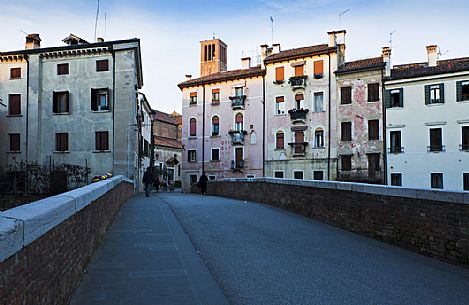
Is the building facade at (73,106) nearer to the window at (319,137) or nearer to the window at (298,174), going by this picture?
the window at (298,174)

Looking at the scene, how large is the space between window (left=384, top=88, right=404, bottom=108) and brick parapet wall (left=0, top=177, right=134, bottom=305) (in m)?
35.2

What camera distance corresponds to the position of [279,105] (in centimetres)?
4431

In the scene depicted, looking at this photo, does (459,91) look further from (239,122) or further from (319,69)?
(239,122)

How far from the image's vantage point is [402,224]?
29.2ft

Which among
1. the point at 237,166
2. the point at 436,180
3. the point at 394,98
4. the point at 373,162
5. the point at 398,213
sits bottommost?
the point at 436,180

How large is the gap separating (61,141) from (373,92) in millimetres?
26044

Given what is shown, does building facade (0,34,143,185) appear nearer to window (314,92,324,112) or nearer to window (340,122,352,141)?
window (314,92,324,112)

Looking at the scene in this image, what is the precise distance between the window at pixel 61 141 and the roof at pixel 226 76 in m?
18.6

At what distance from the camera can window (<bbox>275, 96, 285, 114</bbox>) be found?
4406cm

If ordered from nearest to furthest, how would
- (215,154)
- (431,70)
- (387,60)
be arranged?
(431,70) → (387,60) → (215,154)

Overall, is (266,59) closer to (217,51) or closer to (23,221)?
(217,51)

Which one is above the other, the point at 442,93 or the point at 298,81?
the point at 298,81

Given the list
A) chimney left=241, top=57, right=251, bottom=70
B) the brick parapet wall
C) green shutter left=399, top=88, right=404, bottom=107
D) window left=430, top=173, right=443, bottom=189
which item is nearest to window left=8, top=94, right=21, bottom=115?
chimney left=241, top=57, right=251, bottom=70

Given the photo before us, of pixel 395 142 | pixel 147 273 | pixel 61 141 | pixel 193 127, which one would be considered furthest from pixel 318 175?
pixel 147 273
